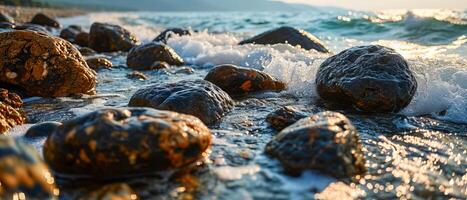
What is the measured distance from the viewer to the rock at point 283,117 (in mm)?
3287

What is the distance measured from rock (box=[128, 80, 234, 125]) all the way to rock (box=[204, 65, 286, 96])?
0.81 m

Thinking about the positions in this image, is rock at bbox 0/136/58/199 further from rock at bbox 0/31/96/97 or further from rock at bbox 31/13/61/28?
rock at bbox 31/13/61/28

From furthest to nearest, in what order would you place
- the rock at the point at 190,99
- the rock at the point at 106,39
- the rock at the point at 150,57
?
the rock at the point at 106,39 < the rock at the point at 150,57 < the rock at the point at 190,99

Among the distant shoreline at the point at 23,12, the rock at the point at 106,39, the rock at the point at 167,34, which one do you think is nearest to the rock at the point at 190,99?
the rock at the point at 106,39

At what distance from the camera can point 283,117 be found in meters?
3.33

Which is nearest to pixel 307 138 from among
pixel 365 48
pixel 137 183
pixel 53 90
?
pixel 137 183

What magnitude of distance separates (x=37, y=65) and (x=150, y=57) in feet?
9.48

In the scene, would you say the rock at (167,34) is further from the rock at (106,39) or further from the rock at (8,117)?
the rock at (8,117)

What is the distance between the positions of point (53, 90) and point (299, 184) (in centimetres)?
311

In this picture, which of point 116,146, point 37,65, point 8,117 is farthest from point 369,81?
point 37,65

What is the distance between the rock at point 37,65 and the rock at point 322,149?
2755 mm

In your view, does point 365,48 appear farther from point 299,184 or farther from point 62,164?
point 62,164

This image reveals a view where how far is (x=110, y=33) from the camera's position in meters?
10.1

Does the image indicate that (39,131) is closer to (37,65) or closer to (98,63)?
(37,65)
